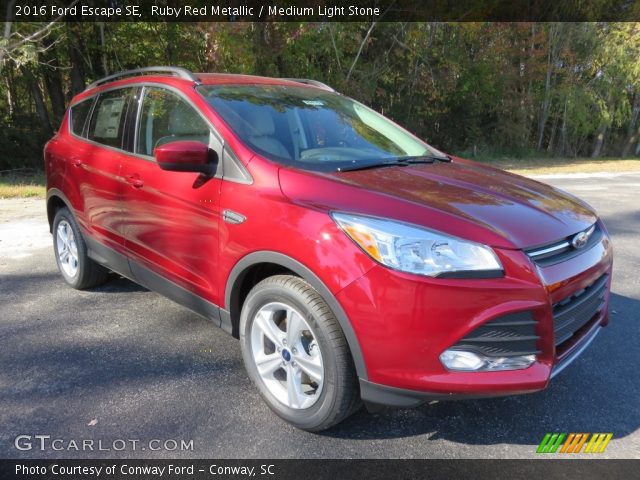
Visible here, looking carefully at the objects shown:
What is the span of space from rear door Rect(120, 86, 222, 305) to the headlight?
101 centimetres

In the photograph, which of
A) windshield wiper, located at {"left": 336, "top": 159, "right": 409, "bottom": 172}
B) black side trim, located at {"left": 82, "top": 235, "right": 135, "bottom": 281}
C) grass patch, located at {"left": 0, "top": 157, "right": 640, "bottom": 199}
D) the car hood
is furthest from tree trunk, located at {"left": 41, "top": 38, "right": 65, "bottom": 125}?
the car hood

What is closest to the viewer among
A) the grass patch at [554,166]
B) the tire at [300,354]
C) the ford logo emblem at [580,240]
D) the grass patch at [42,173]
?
the tire at [300,354]

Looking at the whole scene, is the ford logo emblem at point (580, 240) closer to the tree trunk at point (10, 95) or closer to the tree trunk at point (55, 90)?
the tree trunk at point (55, 90)

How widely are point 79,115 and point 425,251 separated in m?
3.58

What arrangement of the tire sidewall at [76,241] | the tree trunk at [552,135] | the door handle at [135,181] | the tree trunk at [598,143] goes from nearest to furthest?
the door handle at [135,181]
the tire sidewall at [76,241]
the tree trunk at [552,135]
the tree trunk at [598,143]

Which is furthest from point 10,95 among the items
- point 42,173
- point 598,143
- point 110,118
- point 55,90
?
point 598,143

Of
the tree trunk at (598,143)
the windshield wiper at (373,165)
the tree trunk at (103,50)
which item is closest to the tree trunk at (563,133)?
the tree trunk at (598,143)

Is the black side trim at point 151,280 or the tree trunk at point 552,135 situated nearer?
the black side trim at point 151,280

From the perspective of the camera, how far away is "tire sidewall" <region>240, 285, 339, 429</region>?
7.09ft

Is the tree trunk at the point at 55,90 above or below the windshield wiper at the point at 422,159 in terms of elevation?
above

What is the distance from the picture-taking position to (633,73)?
21828 millimetres

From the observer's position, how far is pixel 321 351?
2.19 metres

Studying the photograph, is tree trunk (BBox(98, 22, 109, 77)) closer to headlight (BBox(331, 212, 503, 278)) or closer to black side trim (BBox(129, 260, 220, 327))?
black side trim (BBox(129, 260, 220, 327))

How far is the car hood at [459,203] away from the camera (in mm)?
2039
